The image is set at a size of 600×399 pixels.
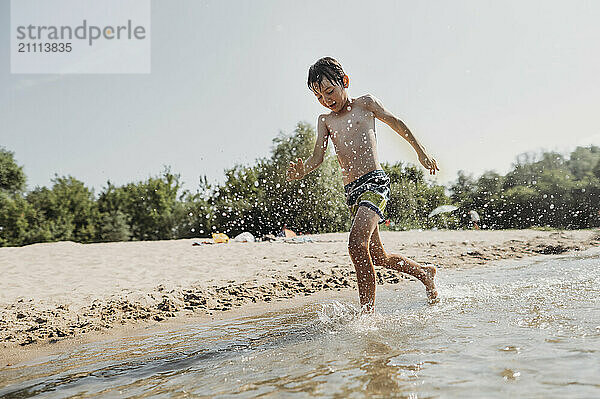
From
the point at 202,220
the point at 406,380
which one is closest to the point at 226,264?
the point at 406,380

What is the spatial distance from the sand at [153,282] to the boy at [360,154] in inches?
55.6

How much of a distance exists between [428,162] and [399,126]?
1.27 ft

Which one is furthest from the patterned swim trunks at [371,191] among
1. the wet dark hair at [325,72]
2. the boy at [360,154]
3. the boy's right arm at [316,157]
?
the wet dark hair at [325,72]

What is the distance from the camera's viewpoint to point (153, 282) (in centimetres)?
577

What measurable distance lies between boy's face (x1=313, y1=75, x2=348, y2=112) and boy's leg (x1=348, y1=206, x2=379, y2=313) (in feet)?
2.96

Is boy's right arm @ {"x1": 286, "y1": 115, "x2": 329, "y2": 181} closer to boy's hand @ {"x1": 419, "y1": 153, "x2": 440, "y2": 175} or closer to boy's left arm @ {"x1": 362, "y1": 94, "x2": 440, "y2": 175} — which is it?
boy's left arm @ {"x1": 362, "y1": 94, "x2": 440, "y2": 175}

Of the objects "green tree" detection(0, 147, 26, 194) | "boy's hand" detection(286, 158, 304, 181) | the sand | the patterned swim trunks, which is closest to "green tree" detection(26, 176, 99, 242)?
"green tree" detection(0, 147, 26, 194)

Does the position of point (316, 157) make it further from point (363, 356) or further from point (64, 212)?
point (64, 212)

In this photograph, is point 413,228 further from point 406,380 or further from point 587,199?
point 406,380

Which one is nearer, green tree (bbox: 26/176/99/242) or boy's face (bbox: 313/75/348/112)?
boy's face (bbox: 313/75/348/112)

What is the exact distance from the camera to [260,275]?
623 cm

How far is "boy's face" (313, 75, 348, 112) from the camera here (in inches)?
143

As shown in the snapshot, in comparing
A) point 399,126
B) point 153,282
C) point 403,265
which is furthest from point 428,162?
point 153,282

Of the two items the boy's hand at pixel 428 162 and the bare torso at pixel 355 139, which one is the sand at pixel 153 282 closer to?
the bare torso at pixel 355 139
